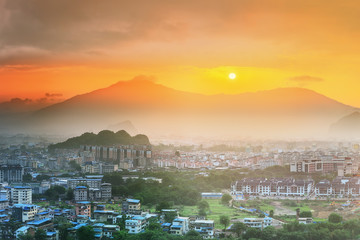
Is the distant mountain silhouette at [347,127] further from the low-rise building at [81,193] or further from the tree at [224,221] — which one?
the tree at [224,221]

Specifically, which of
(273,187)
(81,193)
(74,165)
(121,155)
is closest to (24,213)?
→ (81,193)

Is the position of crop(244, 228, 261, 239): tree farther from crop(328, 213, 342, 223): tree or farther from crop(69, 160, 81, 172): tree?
crop(69, 160, 81, 172): tree

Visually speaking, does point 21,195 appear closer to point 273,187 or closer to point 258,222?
point 258,222

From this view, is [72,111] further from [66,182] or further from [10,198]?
[10,198]

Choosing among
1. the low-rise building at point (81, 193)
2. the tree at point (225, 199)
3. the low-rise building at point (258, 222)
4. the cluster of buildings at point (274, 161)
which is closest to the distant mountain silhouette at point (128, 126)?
the cluster of buildings at point (274, 161)

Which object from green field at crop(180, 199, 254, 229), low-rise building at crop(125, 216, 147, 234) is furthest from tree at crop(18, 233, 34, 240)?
green field at crop(180, 199, 254, 229)
